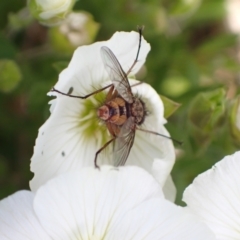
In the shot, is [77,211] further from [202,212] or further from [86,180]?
[202,212]

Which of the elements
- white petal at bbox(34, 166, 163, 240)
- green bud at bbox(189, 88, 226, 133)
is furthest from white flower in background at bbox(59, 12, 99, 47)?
white petal at bbox(34, 166, 163, 240)

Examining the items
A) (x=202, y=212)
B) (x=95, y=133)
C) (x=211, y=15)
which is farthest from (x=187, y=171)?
(x=211, y=15)

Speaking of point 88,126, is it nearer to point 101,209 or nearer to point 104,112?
point 104,112

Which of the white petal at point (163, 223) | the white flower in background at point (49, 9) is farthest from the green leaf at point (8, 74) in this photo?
the white petal at point (163, 223)

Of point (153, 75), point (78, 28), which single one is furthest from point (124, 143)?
point (153, 75)

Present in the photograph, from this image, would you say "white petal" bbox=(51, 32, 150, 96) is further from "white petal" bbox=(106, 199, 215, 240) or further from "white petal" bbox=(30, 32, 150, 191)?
"white petal" bbox=(106, 199, 215, 240)
